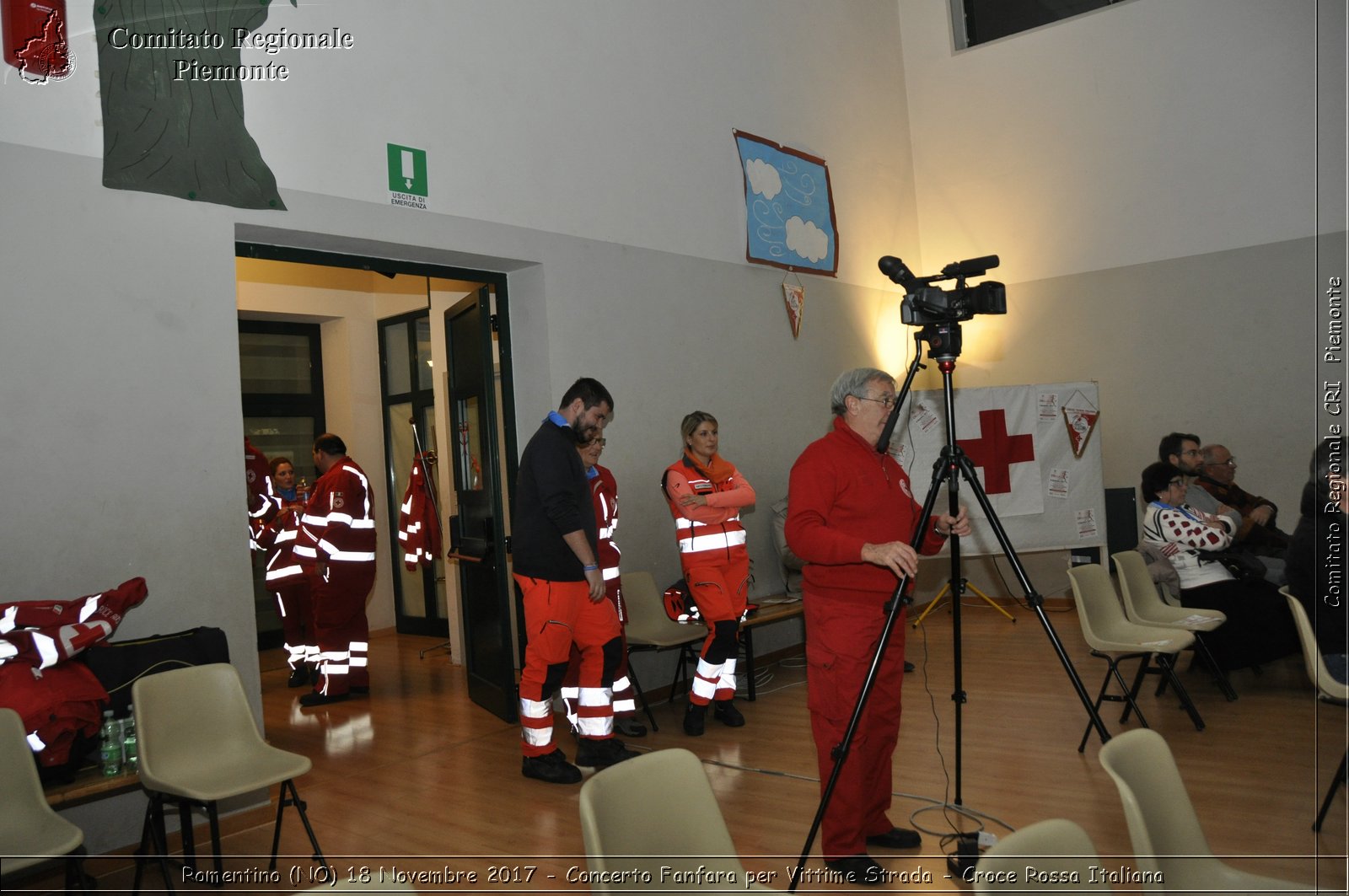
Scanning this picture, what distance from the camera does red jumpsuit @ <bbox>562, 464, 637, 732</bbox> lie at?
15.3ft

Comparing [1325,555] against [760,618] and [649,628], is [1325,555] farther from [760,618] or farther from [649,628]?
[760,618]

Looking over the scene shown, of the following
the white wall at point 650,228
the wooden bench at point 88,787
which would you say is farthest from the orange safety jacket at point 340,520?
the wooden bench at point 88,787

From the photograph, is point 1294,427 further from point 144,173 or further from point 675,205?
point 144,173

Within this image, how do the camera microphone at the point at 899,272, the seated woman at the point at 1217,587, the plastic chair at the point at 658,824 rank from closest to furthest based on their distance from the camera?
the plastic chair at the point at 658,824, the camera microphone at the point at 899,272, the seated woman at the point at 1217,587

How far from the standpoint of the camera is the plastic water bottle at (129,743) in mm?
3322

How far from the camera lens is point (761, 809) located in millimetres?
3646

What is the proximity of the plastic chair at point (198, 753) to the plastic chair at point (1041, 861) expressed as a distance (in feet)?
7.61

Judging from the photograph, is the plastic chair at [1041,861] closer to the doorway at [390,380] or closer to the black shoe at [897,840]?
the black shoe at [897,840]

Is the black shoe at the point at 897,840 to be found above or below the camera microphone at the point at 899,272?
below

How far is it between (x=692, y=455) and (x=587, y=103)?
209cm

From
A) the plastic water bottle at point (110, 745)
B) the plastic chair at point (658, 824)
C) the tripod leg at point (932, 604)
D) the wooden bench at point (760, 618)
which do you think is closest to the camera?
the plastic chair at point (658, 824)

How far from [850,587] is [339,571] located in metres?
3.90

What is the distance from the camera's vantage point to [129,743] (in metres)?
3.34

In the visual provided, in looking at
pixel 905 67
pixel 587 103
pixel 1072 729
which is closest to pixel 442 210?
pixel 587 103
